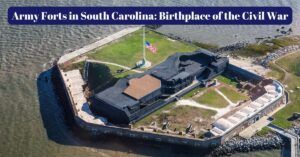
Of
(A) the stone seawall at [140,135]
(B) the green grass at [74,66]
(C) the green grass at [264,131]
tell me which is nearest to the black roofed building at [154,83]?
(A) the stone seawall at [140,135]

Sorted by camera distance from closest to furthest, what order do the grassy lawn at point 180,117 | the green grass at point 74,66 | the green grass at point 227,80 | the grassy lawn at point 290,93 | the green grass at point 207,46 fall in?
the grassy lawn at point 180,117, the grassy lawn at point 290,93, the green grass at point 227,80, the green grass at point 74,66, the green grass at point 207,46

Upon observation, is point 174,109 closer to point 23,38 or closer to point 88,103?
point 88,103

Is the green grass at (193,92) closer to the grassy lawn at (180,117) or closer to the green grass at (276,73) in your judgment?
the grassy lawn at (180,117)

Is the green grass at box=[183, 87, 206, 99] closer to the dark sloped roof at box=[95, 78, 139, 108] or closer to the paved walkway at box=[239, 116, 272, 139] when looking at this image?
the dark sloped roof at box=[95, 78, 139, 108]

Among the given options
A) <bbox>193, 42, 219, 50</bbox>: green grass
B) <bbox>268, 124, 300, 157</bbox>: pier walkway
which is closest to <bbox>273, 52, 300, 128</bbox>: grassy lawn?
<bbox>268, 124, 300, 157</bbox>: pier walkway

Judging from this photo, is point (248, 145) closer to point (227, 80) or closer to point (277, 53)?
point (227, 80)

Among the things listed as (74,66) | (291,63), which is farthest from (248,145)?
(74,66)
